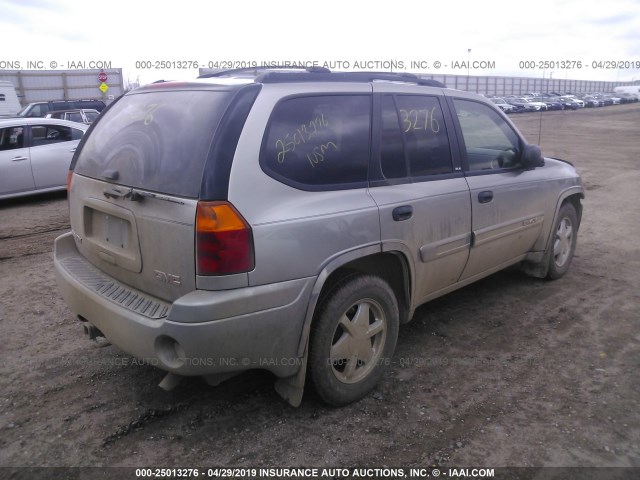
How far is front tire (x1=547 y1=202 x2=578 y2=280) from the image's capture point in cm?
507

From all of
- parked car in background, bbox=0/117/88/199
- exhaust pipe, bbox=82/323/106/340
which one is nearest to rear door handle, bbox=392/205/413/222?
exhaust pipe, bbox=82/323/106/340

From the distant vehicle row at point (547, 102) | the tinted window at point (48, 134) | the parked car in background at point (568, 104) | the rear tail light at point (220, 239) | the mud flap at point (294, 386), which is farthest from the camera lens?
the parked car in background at point (568, 104)

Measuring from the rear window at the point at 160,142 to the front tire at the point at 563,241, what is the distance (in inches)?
143

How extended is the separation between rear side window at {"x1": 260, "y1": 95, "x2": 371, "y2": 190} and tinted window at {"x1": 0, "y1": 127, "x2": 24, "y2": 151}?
7868 millimetres

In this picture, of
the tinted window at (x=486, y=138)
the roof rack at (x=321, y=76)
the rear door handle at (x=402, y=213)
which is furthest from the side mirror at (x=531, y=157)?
the rear door handle at (x=402, y=213)

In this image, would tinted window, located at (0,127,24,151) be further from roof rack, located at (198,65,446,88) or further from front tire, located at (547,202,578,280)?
front tire, located at (547,202,578,280)

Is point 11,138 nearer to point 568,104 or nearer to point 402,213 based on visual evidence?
point 402,213

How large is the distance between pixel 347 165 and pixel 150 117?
1.15 meters

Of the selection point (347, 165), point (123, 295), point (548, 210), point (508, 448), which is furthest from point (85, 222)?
point (548, 210)

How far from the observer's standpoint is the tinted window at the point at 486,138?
400cm

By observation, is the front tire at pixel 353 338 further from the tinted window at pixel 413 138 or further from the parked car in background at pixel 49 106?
A: the parked car in background at pixel 49 106

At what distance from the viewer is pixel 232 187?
2.53 m

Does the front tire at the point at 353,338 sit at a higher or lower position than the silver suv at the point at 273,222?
lower

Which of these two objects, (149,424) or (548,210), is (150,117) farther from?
(548,210)
